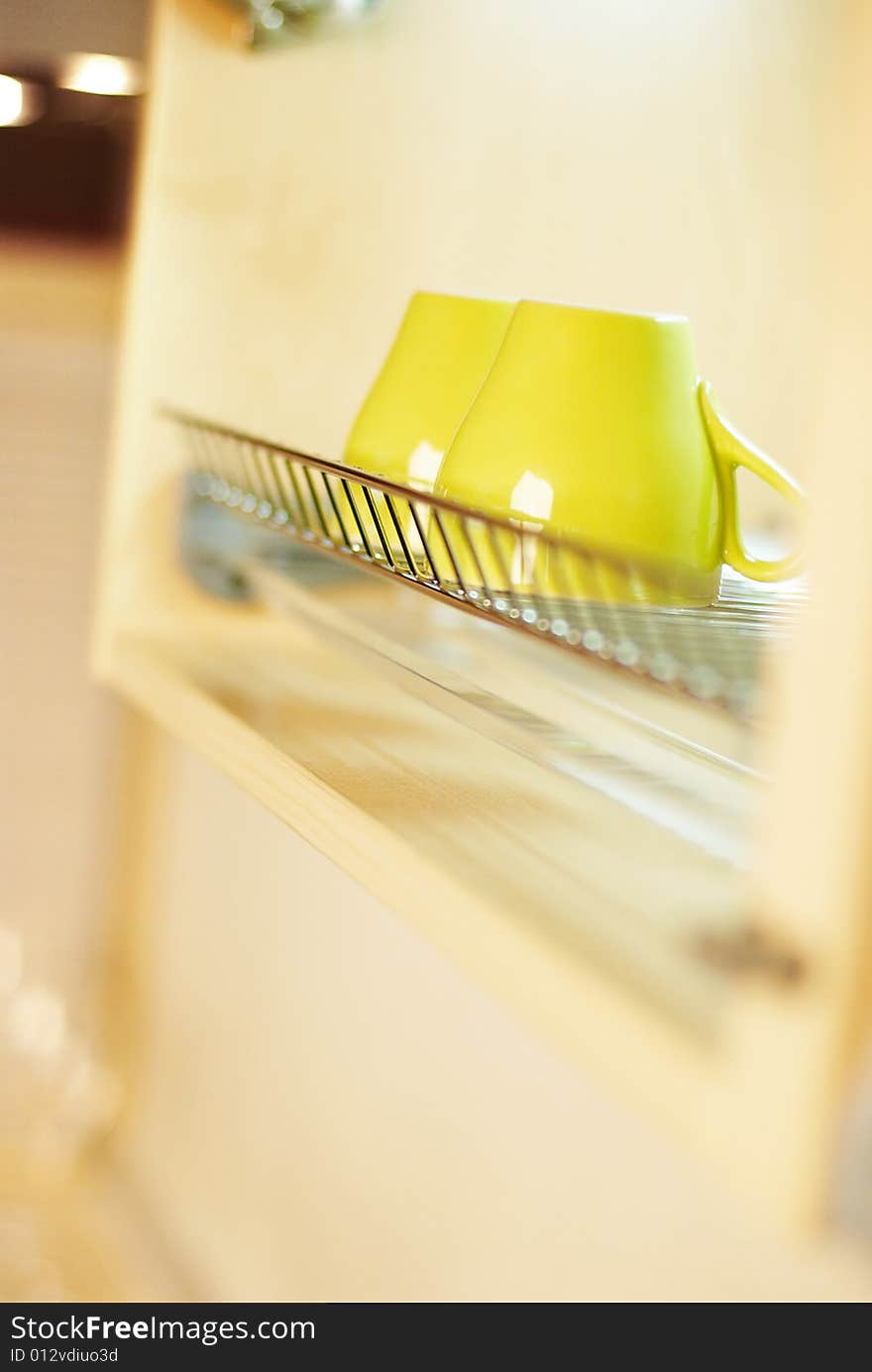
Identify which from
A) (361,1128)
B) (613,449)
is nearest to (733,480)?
(613,449)

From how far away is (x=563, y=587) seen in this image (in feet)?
1.55

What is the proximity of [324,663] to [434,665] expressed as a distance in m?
0.15

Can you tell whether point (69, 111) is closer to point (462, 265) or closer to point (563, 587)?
point (462, 265)

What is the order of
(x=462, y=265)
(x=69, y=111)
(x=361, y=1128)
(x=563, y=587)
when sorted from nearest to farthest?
(x=563, y=587), (x=462, y=265), (x=361, y=1128), (x=69, y=111)

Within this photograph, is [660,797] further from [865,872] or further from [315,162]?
[315,162]

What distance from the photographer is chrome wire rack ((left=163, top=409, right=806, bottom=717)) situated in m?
0.39

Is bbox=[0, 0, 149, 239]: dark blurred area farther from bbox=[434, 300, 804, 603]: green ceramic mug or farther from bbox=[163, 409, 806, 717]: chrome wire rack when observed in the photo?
bbox=[434, 300, 804, 603]: green ceramic mug

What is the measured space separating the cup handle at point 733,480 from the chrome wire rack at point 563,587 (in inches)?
0.6

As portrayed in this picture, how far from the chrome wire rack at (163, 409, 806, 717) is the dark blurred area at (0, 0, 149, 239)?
17.7 inches

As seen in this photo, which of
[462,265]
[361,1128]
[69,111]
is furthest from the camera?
[69,111]

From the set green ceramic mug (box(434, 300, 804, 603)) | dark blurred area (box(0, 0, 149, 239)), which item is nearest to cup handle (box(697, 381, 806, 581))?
green ceramic mug (box(434, 300, 804, 603))

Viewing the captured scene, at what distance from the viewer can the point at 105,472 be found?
1.09 metres

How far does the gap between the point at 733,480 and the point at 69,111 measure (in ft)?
2.34
